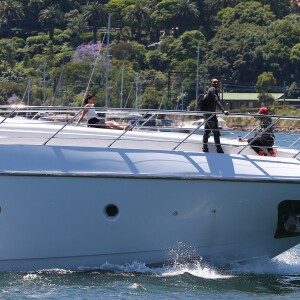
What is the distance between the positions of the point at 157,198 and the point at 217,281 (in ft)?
4.86

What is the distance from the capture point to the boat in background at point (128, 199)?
57.4ft

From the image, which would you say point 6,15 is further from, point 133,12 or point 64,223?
point 64,223

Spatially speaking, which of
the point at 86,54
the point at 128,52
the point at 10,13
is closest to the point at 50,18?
the point at 10,13

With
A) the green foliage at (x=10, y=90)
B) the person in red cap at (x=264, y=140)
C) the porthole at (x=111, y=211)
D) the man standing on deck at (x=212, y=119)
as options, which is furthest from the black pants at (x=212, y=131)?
the green foliage at (x=10, y=90)

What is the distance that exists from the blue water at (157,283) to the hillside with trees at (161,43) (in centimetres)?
7101

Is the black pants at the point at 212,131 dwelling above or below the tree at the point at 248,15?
below

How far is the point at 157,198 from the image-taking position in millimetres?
17641

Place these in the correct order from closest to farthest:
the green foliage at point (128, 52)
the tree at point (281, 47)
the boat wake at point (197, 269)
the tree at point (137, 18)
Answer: the boat wake at point (197, 269) → the green foliage at point (128, 52) → the tree at point (281, 47) → the tree at point (137, 18)

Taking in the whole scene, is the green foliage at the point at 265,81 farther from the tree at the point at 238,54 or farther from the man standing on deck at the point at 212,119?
the man standing on deck at the point at 212,119

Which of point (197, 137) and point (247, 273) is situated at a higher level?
point (197, 137)

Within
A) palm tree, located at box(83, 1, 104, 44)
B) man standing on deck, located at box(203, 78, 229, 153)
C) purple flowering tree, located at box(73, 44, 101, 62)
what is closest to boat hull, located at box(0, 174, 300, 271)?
man standing on deck, located at box(203, 78, 229, 153)

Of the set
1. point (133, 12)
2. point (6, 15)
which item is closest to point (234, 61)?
point (133, 12)

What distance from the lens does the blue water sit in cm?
1714

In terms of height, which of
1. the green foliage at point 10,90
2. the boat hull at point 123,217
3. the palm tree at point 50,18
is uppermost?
the palm tree at point 50,18
